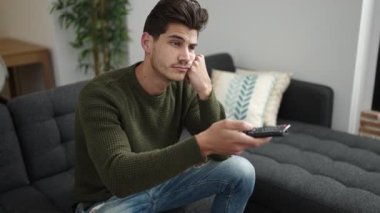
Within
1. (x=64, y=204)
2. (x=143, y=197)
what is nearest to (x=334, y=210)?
(x=143, y=197)

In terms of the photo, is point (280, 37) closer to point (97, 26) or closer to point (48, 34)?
point (97, 26)

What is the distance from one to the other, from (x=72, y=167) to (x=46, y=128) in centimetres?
24

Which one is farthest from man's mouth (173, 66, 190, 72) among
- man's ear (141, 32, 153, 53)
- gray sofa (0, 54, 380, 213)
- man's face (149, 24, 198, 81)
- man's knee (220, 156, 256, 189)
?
gray sofa (0, 54, 380, 213)

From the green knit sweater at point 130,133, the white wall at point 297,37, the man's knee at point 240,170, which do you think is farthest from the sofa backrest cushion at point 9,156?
the white wall at point 297,37

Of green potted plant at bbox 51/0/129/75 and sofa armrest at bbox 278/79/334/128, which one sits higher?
green potted plant at bbox 51/0/129/75

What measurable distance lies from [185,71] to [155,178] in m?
0.43

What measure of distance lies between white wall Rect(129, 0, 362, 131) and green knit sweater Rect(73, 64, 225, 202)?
1.18 meters

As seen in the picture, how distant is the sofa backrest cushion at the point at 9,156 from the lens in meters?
1.66

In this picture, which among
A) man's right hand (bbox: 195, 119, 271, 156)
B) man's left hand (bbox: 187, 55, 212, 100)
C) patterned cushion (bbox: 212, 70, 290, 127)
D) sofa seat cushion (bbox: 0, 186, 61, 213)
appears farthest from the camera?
patterned cushion (bbox: 212, 70, 290, 127)

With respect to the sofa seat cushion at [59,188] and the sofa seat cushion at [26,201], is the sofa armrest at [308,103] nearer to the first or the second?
the sofa seat cushion at [59,188]

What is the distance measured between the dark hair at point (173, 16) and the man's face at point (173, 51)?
0.05ft

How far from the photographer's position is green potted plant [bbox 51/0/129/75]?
9.59 feet

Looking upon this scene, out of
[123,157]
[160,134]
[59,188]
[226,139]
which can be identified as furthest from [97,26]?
[226,139]

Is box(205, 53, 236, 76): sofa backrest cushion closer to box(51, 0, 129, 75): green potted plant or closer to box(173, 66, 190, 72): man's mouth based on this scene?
box(51, 0, 129, 75): green potted plant
